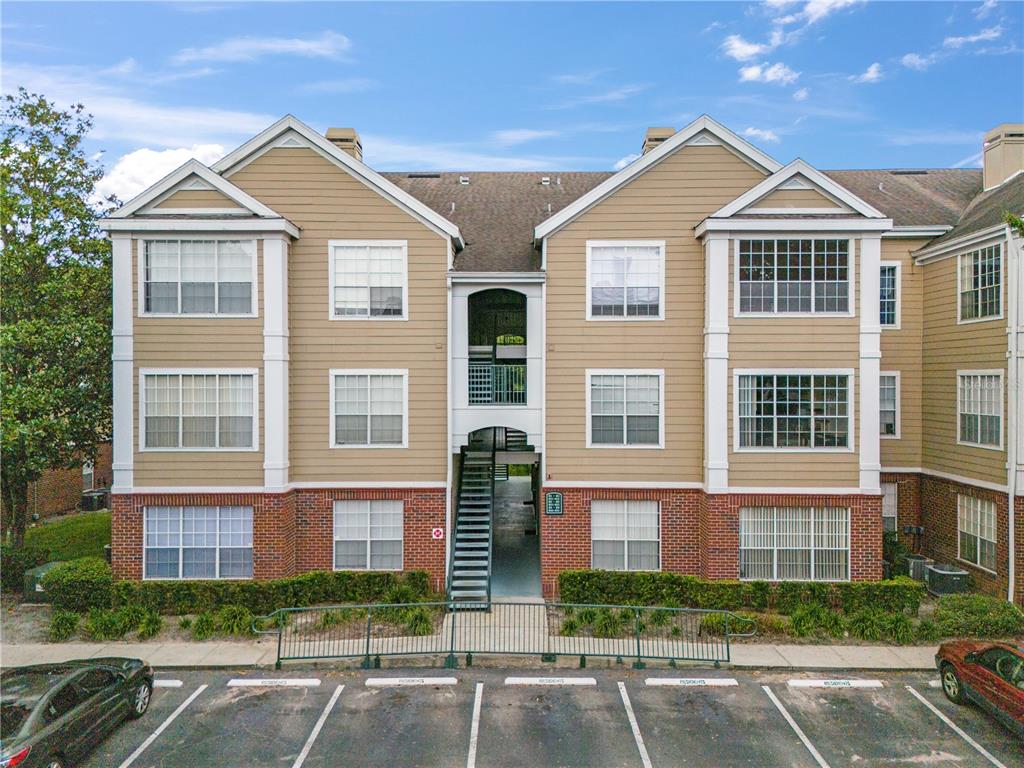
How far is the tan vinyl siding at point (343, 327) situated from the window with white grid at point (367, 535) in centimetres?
79

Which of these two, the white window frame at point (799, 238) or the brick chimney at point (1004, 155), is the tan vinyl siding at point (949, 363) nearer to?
the white window frame at point (799, 238)

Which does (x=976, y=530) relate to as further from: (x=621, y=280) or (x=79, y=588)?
(x=79, y=588)

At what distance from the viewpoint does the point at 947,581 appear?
17250mm

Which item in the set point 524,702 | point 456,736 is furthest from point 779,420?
point 456,736

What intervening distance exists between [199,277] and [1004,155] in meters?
24.5

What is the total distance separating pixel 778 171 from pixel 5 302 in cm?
2095

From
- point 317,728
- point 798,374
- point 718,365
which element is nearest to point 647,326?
point 718,365

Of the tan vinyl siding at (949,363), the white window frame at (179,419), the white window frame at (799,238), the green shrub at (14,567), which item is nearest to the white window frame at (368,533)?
the white window frame at (179,419)

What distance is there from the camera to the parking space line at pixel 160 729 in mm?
9984

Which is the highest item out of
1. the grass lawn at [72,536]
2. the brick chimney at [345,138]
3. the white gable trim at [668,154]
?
the brick chimney at [345,138]

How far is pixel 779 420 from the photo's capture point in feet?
54.7

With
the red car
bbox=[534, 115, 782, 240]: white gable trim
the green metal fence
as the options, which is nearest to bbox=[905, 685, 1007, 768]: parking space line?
the red car

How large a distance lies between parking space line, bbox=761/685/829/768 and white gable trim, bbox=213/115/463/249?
12.8 m

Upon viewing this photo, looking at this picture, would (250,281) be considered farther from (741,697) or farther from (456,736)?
(741,697)
